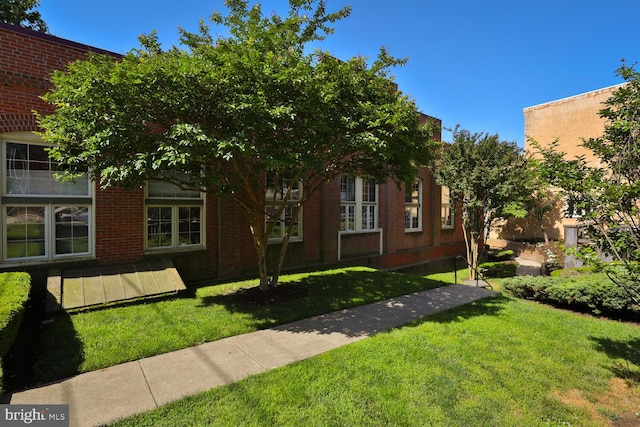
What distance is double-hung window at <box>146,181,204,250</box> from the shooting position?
26.8 ft

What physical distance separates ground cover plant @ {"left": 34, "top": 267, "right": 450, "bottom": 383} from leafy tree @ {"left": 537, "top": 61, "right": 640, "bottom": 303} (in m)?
4.55

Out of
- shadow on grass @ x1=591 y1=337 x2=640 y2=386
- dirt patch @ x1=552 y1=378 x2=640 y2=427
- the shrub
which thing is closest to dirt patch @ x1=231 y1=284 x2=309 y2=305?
dirt patch @ x1=552 y1=378 x2=640 y2=427

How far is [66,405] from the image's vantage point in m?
3.27

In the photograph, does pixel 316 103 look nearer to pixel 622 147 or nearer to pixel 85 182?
pixel 622 147

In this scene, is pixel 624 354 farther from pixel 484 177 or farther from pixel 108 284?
pixel 108 284

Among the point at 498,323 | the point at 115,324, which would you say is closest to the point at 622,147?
the point at 498,323

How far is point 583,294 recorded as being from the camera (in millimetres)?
6766

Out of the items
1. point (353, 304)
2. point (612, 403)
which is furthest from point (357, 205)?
point (612, 403)

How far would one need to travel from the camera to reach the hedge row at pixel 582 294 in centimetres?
628

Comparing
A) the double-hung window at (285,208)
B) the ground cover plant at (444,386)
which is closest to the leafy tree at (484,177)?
the double-hung window at (285,208)

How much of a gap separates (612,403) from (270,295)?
5.77 m

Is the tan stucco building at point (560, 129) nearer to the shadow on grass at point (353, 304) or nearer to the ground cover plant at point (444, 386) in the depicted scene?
the shadow on grass at point (353, 304)

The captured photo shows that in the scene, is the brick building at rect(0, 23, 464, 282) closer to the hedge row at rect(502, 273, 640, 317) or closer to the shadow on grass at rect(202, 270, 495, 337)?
the shadow on grass at rect(202, 270, 495, 337)

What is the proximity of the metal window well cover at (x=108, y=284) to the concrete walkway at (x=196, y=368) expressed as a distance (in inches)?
109
